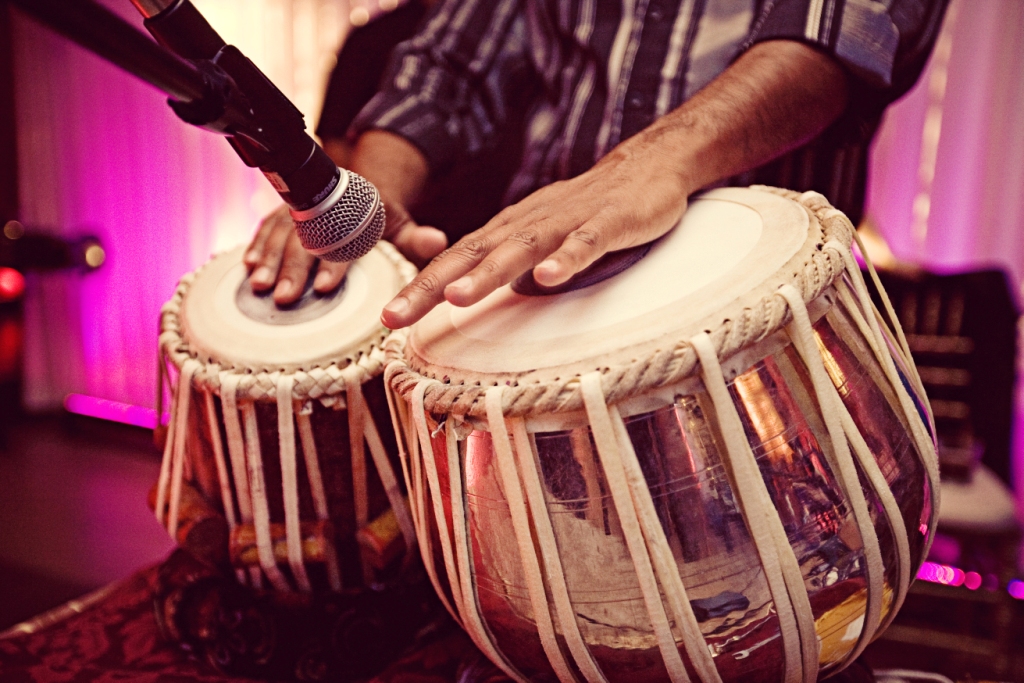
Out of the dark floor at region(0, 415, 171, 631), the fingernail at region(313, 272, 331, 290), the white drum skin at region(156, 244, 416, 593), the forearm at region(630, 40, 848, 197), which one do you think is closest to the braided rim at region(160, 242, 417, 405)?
the white drum skin at region(156, 244, 416, 593)

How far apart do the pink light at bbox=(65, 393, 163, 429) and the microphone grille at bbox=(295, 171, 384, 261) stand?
384 cm

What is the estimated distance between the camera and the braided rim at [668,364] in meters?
0.57

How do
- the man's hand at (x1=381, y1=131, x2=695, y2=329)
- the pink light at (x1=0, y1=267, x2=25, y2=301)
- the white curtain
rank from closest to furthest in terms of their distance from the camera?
the man's hand at (x1=381, y1=131, x2=695, y2=329), the white curtain, the pink light at (x1=0, y1=267, x2=25, y2=301)

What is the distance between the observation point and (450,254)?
71 centimetres

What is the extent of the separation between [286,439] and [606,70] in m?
0.89

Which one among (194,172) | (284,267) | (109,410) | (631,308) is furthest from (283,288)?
(109,410)

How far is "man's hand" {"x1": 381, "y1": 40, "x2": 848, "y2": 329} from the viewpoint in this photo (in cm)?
66

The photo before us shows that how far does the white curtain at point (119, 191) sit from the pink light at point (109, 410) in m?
0.05

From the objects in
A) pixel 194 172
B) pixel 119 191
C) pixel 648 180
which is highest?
pixel 648 180

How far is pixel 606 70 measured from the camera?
1.27 metres

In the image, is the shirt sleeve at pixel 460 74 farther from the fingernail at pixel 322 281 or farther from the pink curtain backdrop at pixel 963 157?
the pink curtain backdrop at pixel 963 157

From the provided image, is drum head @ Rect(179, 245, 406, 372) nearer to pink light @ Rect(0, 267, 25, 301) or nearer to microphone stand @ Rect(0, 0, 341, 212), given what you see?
microphone stand @ Rect(0, 0, 341, 212)

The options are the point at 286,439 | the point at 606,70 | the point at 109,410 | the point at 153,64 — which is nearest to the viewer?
the point at 153,64

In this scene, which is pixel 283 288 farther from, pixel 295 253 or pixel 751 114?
pixel 751 114
